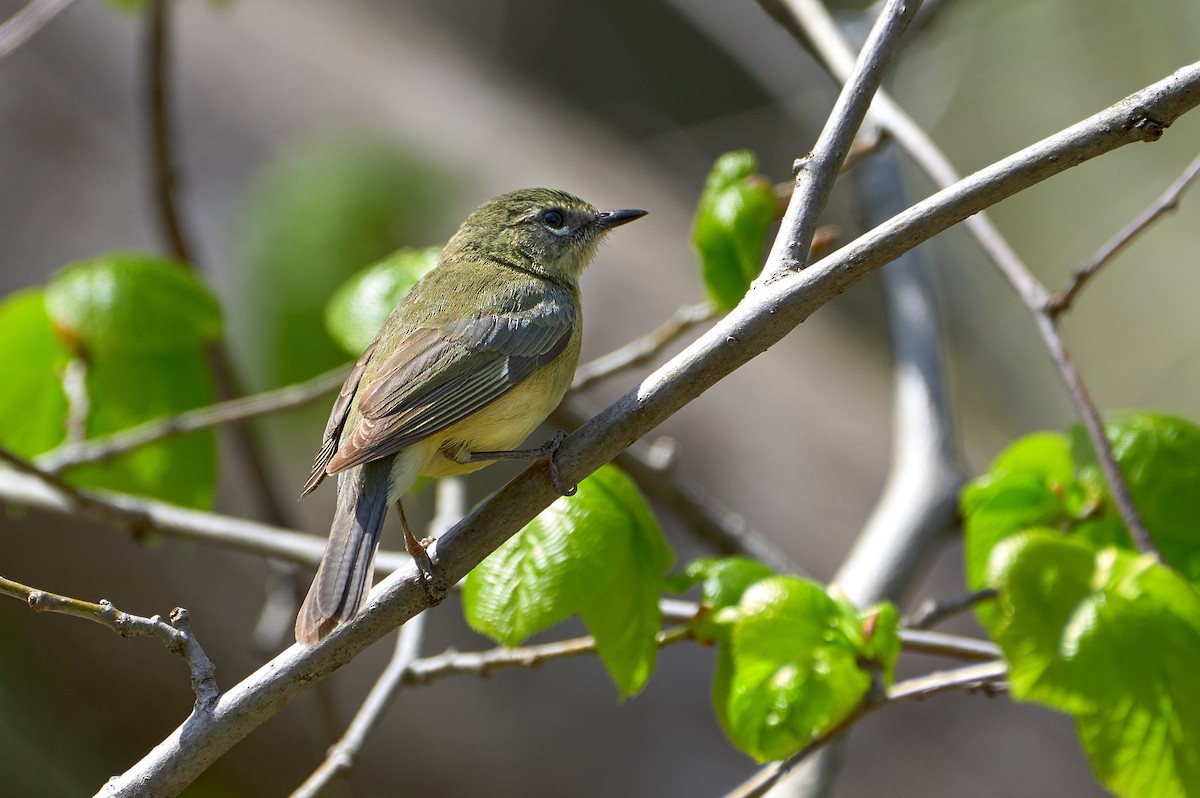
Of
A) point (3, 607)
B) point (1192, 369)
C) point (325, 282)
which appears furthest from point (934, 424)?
point (1192, 369)

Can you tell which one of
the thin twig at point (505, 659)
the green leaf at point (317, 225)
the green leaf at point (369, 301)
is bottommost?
the thin twig at point (505, 659)

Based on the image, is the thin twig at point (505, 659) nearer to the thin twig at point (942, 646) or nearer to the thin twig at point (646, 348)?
the thin twig at point (942, 646)

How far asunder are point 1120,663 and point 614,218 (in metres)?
2.09

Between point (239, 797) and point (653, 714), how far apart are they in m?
1.66

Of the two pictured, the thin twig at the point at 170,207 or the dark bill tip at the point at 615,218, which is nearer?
the dark bill tip at the point at 615,218

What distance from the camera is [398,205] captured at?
5.23m

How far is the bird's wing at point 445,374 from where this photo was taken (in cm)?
257

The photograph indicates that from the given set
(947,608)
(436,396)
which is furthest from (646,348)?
(947,608)

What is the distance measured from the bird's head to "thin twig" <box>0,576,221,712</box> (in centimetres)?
193

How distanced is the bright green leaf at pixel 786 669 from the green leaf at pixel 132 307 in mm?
1787

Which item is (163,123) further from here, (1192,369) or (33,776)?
(1192,369)

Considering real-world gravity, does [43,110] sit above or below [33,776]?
above

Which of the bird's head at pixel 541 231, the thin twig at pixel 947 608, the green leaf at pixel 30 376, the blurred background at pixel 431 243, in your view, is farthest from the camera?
the blurred background at pixel 431 243

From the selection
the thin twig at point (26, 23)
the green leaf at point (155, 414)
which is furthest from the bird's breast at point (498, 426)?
the thin twig at point (26, 23)
